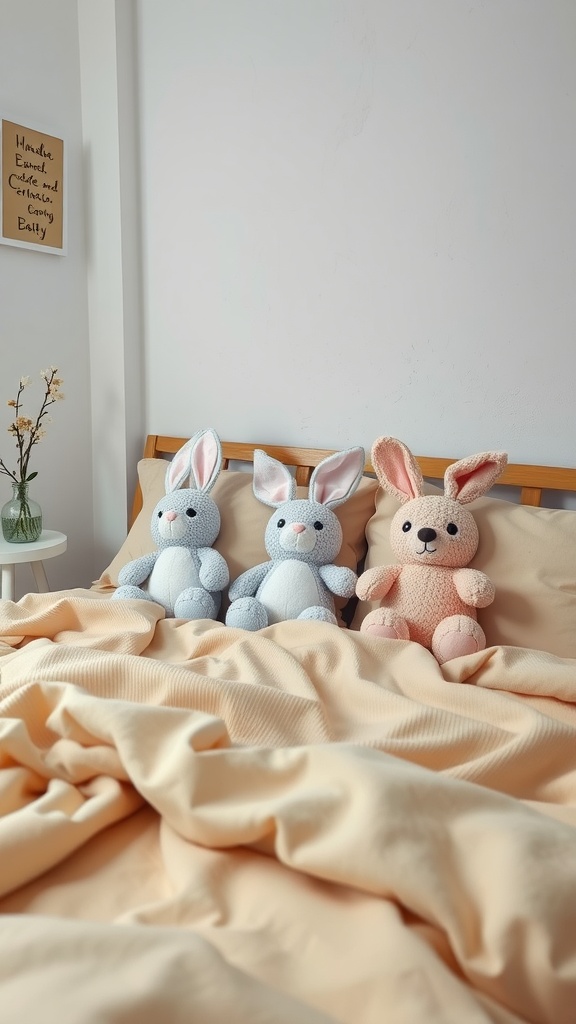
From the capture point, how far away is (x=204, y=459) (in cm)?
207

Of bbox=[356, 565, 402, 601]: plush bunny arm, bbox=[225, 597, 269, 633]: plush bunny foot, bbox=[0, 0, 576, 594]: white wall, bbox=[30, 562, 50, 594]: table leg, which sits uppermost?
bbox=[0, 0, 576, 594]: white wall

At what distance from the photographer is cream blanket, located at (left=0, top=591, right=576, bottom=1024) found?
0.60 m

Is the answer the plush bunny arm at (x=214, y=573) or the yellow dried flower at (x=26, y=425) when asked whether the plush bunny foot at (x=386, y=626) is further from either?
the yellow dried flower at (x=26, y=425)

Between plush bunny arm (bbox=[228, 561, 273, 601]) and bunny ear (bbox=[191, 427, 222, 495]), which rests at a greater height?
bunny ear (bbox=[191, 427, 222, 495])

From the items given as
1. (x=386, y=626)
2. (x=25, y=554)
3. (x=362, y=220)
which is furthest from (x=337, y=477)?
(x=25, y=554)

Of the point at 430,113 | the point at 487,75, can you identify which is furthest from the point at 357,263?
the point at 487,75

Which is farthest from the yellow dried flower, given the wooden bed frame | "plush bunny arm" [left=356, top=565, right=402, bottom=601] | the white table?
"plush bunny arm" [left=356, top=565, right=402, bottom=601]

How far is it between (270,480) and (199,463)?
0.21 metres

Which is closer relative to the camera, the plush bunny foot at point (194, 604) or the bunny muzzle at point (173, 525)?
the plush bunny foot at point (194, 604)

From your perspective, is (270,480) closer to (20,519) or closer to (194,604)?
(194,604)

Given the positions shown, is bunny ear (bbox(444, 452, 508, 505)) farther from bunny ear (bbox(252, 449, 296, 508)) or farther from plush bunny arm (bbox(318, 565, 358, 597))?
bunny ear (bbox(252, 449, 296, 508))

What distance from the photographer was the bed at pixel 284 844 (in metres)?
0.61

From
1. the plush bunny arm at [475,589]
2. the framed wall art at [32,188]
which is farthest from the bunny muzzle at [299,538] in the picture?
the framed wall art at [32,188]

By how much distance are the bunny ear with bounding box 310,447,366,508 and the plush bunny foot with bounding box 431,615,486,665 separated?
44cm
